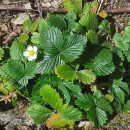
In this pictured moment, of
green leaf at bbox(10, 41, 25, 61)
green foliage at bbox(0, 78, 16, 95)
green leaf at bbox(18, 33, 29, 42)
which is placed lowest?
green foliage at bbox(0, 78, 16, 95)

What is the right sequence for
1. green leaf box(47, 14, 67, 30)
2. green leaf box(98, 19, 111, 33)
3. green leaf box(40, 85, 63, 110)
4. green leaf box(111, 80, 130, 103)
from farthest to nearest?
green leaf box(98, 19, 111, 33)
green leaf box(47, 14, 67, 30)
green leaf box(111, 80, 130, 103)
green leaf box(40, 85, 63, 110)

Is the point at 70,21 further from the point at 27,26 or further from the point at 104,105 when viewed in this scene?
the point at 104,105

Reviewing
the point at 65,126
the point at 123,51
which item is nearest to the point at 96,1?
the point at 123,51

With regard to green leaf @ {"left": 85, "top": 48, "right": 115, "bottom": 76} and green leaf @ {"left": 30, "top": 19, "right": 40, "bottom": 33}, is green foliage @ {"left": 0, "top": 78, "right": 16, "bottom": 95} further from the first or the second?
green leaf @ {"left": 85, "top": 48, "right": 115, "bottom": 76}

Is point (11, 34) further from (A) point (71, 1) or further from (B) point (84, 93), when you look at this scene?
(B) point (84, 93)

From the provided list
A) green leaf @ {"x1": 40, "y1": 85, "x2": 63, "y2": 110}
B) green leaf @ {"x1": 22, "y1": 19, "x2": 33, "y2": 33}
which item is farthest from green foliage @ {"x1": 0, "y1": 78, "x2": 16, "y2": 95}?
green leaf @ {"x1": 22, "y1": 19, "x2": 33, "y2": 33}

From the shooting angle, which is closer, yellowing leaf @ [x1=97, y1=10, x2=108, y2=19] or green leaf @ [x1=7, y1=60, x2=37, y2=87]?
green leaf @ [x1=7, y1=60, x2=37, y2=87]

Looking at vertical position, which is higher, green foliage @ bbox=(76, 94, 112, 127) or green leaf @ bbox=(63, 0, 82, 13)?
green leaf @ bbox=(63, 0, 82, 13)
